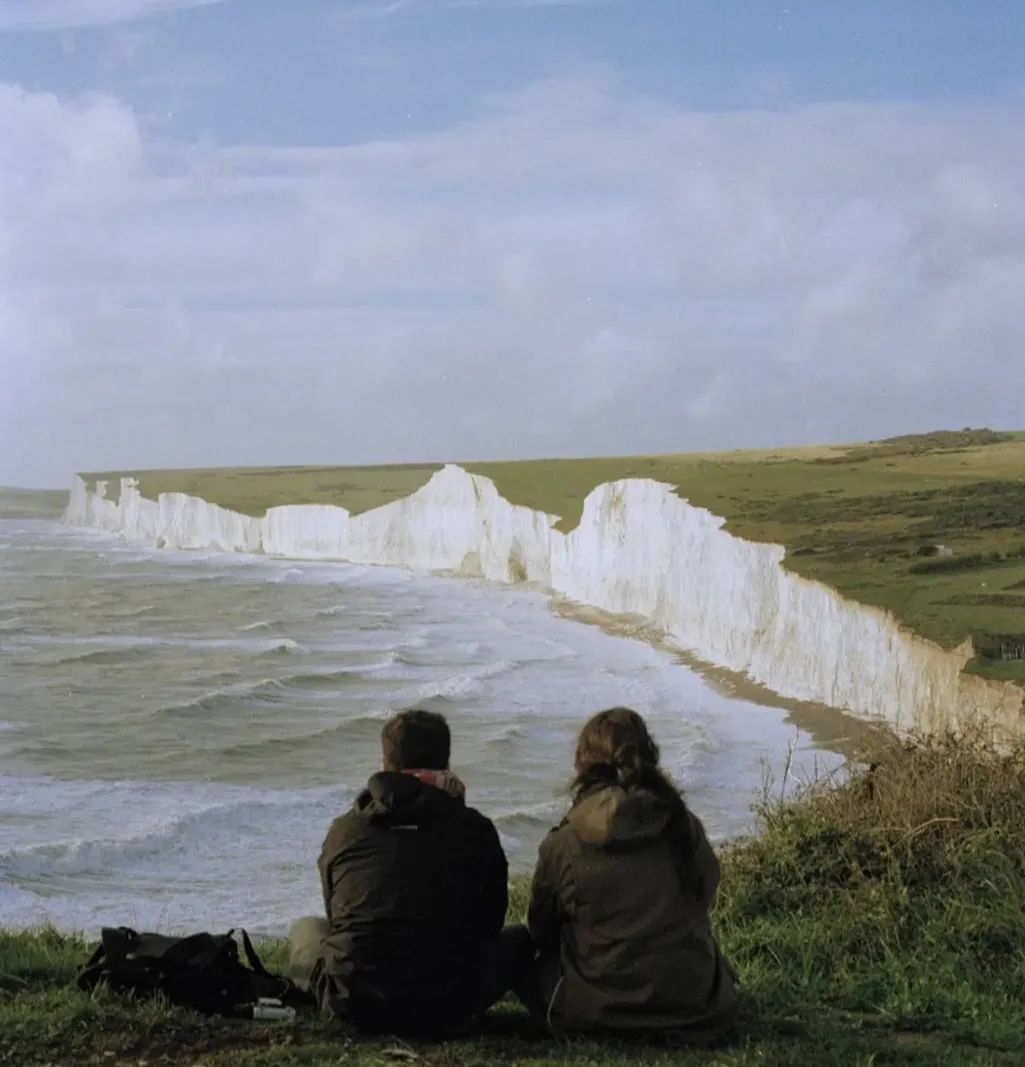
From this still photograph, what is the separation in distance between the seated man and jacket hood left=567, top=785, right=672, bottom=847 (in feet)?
1.28

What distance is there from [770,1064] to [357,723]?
72.0 ft

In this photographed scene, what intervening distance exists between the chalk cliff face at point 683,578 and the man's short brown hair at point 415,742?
4.73 metres

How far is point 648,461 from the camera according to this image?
7219 centimetres

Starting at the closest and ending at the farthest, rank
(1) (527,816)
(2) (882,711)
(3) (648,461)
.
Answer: (1) (527,816) → (2) (882,711) → (3) (648,461)

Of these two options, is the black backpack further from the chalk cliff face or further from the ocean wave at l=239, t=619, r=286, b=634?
the ocean wave at l=239, t=619, r=286, b=634

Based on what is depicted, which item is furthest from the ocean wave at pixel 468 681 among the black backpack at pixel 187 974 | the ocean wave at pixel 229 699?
the black backpack at pixel 187 974

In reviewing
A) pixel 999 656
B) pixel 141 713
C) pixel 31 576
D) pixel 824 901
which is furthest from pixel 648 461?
pixel 824 901

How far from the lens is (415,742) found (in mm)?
4902

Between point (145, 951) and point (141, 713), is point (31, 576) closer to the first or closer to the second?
point (141, 713)

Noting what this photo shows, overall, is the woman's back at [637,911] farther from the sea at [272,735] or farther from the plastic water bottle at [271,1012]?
the sea at [272,735]

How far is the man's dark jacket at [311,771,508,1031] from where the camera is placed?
4.91 metres

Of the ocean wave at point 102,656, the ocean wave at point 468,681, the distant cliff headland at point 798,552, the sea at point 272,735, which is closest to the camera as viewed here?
the sea at point 272,735

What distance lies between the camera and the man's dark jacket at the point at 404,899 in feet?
16.1

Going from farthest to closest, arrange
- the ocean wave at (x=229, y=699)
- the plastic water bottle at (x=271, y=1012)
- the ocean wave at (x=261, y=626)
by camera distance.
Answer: the ocean wave at (x=261, y=626), the ocean wave at (x=229, y=699), the plastic water bottle at (x=271, y=1012)
